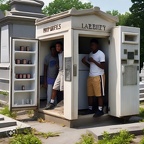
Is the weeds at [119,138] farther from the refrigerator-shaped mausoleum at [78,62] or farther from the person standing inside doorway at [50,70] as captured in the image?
the person standing inside doorway at [50,70]

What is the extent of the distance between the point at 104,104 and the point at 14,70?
105 inches

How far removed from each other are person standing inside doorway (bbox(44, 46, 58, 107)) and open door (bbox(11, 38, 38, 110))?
0.46m

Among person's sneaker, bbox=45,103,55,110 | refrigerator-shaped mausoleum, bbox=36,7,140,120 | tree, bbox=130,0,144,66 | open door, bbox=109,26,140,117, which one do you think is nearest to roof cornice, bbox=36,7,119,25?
refrigerator-shaped mausoleum, bbox=36,7,140,120

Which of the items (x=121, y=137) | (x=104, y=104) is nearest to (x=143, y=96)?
(x=104, y=104)

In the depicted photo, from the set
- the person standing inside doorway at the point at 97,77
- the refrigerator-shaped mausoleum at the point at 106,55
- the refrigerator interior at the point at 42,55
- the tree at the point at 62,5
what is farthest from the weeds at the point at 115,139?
the tree at the point at 62,5

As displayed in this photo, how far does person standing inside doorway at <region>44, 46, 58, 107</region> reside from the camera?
26.2 ft

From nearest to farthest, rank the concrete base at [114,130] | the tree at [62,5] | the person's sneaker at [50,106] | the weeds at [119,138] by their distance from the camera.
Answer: the weeds at [119,138]
the concrete base at [114,130]
the person's sneaker at [50,106]
the tree at [62,5]

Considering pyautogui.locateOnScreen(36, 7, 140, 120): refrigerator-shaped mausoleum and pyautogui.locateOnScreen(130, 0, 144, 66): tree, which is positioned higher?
pyautogui.locateOnScreen(130, 0, 144, 66): tree

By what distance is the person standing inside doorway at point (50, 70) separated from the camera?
26.2ft

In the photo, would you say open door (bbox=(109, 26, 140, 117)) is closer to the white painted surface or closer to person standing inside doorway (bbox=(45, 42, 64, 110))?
person standing inside doorway (bbox=(45, 42, 64, 110))

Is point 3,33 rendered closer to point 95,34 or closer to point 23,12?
point 23,12

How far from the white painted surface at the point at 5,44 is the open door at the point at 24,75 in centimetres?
231

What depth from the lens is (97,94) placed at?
23.2 ft

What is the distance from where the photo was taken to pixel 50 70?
26.2 ft
